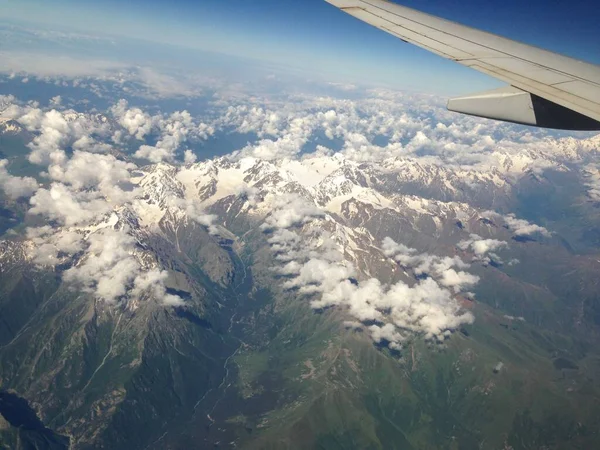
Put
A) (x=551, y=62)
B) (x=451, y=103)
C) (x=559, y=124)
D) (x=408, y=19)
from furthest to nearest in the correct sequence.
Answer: (x=408, y=19), (x=551, y=62), (x=451, y=103), (x=559, y=124)

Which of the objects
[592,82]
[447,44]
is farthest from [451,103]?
[592,82]

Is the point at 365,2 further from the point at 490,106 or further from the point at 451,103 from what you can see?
the point at 490,106

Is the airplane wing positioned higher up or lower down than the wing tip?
lower down

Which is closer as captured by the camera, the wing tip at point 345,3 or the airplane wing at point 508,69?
the airplane wing at point 508,69

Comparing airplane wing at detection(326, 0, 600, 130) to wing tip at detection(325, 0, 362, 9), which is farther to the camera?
wing tip at detection(325, 0, 362, 9)

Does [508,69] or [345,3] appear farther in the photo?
[345,3]

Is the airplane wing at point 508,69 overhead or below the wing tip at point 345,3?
below

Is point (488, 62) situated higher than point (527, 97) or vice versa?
point (488, 62)

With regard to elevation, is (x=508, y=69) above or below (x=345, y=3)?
below
